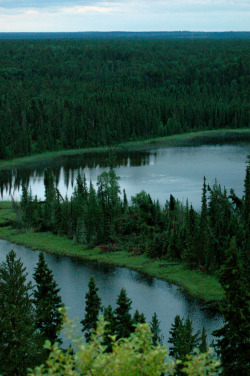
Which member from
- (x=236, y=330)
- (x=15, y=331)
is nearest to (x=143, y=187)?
(x=236, y=330)

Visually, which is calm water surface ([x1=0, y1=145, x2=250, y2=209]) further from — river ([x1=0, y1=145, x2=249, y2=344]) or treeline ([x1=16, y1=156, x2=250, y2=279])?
treeline ([x1=16, y1=156, x2=250, y2=279])

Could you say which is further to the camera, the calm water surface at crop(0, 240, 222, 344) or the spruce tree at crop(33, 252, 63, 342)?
the calm water surface at crop(0, 240, 222, 344)

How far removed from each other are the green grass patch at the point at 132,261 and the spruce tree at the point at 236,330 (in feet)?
63.5

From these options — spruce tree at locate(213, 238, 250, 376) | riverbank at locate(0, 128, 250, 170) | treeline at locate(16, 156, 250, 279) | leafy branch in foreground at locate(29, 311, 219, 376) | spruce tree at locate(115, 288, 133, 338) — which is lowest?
riverbank at locate(0, 128, 250, 170)

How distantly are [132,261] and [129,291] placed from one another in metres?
8.06

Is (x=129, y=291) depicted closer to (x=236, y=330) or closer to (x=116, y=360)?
(x=236, y=330)

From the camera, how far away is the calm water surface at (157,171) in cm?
9350

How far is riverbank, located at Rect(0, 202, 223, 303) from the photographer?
51494mm

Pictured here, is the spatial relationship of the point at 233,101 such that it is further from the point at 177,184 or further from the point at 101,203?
the point at 101,203

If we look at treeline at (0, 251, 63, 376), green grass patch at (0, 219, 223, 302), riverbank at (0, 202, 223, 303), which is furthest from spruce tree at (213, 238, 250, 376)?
green grass patch at (0, 219, 223, 302)

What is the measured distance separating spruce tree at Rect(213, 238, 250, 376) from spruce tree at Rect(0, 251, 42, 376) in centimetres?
920

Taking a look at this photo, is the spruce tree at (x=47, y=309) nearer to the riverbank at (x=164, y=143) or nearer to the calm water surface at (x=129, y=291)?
the calm water surface at (x=129, y=291)

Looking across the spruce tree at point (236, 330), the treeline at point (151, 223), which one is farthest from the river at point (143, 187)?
the spruce tree at point (236, 330)

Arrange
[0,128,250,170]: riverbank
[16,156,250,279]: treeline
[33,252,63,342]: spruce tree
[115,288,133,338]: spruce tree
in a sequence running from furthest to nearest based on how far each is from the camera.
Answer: [0,128,250,170]: riverbank → [16,156,250,279]: treeline → [33,252,63,342]: spruce tree → [115,288,133,338]: spruce tree
